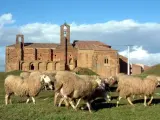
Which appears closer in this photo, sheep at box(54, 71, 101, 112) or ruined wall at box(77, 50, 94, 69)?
sheep at box(54, 71, 101, 112)

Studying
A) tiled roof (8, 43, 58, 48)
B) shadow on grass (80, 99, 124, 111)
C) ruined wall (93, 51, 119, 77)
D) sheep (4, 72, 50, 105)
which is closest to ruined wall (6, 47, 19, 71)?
tiled roof (8, 43, 58, 48)

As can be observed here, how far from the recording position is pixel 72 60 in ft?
331

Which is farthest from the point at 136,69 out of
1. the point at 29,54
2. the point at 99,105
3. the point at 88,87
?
the point at 88,87

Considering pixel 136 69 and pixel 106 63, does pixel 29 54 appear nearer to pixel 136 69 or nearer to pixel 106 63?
pixel 106 63

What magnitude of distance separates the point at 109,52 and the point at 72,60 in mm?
10267

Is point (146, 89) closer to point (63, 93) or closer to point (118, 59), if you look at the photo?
point (63, 93)

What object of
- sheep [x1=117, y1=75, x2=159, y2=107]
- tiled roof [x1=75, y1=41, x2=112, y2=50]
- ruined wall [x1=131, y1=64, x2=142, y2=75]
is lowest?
ruined wall [x1=131, y1=64, x2=142, y2=75]

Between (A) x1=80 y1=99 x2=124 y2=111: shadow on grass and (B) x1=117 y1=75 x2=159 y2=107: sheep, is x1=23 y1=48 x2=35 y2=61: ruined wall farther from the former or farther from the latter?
(B) x1=117 y1=75 x2=159 y2=107: sheep

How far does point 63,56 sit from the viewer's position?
10062 cm

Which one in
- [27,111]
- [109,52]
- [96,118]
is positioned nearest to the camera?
[96,118]

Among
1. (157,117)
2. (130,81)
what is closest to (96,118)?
(157,117)

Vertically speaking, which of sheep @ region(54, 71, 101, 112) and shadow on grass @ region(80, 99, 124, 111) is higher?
sheep @ region(54, 71, 101, 112)

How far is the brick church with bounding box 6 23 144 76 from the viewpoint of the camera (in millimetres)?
98312

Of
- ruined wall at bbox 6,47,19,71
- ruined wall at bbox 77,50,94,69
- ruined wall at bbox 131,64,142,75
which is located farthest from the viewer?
ruined wall at bbox 131,64,142,75
